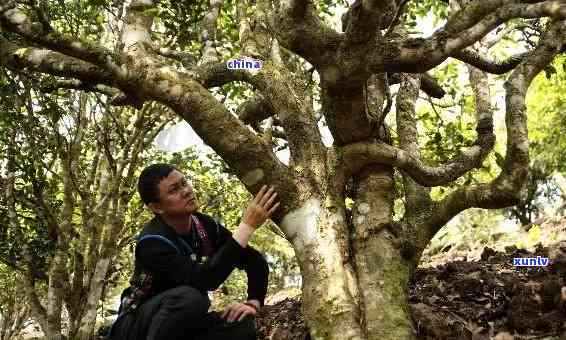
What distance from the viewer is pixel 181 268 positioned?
136 inches

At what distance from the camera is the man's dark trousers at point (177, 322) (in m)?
3.28

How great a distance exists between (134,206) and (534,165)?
19447 millimetres

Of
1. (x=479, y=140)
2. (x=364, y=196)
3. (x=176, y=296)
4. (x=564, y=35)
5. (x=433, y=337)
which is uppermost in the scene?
(x=564, y=35)

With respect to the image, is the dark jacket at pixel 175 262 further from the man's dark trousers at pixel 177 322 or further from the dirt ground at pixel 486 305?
the dirt ground at pixel 486 305

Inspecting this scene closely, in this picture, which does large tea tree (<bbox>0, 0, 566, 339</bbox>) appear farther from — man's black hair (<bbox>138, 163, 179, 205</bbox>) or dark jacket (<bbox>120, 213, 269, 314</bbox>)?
dark jacket (<bbox>120, 213, 269, 314</bbox>)

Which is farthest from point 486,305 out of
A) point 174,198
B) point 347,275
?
point 174,198

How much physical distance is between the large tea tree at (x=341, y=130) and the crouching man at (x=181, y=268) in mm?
437

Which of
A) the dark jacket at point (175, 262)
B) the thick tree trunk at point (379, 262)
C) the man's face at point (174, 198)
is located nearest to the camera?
the dark jacket at point (175, 262)

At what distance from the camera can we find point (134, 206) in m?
13.7

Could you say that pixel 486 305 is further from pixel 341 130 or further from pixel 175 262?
pixel 175 262

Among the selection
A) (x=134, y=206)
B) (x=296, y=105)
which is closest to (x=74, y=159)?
(x=134, y=206)

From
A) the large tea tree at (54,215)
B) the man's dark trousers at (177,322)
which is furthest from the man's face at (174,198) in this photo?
the large tea tree at (54,215)

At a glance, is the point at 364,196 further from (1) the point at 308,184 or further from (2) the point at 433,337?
(2) the point at 433,337

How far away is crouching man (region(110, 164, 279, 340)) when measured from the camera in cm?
335
